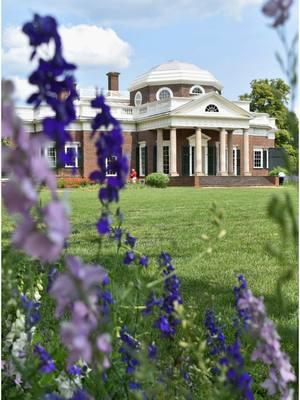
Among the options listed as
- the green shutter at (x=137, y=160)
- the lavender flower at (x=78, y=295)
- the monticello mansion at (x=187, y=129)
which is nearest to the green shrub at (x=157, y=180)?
the monticello mansion at (x=187, y=129)

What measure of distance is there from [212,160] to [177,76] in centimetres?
669

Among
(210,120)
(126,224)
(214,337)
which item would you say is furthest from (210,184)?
(214,337)

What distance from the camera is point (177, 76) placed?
129 ft

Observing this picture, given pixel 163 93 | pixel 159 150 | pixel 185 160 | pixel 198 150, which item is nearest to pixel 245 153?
pixel 185 160

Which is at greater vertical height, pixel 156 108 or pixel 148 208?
pixel 156 108

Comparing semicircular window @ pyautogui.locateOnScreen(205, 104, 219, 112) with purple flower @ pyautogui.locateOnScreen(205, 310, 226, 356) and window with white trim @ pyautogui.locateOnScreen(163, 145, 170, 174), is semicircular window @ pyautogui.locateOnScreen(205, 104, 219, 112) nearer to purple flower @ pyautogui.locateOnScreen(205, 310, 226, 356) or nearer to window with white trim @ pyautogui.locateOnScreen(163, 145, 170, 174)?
window with white trim @ pyautogui.locateOnScreen(163, 145, 170, 174)

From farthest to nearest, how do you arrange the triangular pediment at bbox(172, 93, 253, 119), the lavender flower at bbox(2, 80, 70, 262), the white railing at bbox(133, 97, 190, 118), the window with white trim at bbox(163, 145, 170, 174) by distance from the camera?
the window with white trim at bbox(163, 145, 170, 174)
the white railing at bbox(133, 97, 190, 118)
the triangular pediment at bbox(172, 93, 253, 119)
the lavender flower at bbox(2, 80, 70, 262)

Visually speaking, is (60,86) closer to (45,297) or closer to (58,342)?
(58,342)

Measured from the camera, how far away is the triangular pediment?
34531mm

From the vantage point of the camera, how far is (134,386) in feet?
5.31

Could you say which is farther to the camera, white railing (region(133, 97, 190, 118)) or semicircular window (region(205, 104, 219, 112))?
semicircular window (region(205, 104, 219, 112))

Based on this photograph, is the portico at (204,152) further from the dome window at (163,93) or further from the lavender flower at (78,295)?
the lavender flower at (78,295)

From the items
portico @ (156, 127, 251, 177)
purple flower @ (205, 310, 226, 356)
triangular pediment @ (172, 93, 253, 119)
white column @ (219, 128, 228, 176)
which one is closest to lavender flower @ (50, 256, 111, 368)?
purple flower @ (205, 310, 226, 356)

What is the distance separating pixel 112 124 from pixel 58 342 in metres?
1.40
